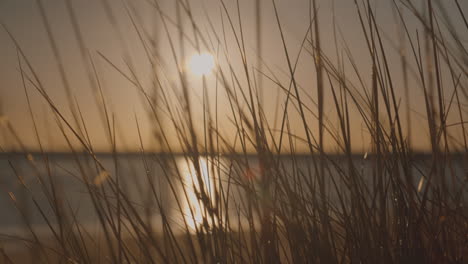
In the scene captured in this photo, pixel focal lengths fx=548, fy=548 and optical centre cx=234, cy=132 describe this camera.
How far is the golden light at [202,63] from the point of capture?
82 centimetres

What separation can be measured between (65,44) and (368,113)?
508mm

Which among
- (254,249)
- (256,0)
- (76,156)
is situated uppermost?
(256,0)

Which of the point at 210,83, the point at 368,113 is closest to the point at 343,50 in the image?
the point at 368,113

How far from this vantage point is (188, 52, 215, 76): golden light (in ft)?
2.70

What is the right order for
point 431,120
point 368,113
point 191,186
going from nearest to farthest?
1. point 431,120
2. point 191,186
3. point 368,113

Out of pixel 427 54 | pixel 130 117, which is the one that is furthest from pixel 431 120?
pixel 130 117

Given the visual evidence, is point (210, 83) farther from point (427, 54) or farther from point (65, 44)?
point (427, 54)

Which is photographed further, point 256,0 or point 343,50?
point 343,50

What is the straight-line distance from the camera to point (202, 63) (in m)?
0.83

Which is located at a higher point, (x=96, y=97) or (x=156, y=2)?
(x=156, y=2)

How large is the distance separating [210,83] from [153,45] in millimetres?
159

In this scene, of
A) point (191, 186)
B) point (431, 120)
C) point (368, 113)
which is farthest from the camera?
point (368, 113)

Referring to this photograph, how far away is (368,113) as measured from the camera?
917mm

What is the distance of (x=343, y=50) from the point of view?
1012mm
